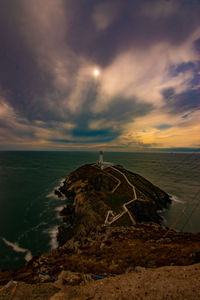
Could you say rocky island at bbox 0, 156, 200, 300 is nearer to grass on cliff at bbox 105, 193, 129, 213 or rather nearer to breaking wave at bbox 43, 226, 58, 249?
breaking wave at bbox 43, 226, 58, 249

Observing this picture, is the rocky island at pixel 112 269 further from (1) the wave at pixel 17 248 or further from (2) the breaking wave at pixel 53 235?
(1) the wave at pixel 17 248

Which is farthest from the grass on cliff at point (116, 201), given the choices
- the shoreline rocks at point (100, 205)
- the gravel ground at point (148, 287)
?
the gravel ground at point (148, 287)

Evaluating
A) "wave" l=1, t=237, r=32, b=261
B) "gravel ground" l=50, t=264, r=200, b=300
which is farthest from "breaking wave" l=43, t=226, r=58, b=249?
"gravel ground" l=50, t=264, r=200, b=300

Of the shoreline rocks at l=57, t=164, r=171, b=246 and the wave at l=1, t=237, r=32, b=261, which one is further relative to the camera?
the shoreline rocks at l=57, t=164, r=171, b=246

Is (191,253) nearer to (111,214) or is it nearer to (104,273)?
(104,273)

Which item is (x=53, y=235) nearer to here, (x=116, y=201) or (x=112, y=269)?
(x=116, y=201)

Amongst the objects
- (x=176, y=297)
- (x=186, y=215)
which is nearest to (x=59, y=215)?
(x=176, y=297)

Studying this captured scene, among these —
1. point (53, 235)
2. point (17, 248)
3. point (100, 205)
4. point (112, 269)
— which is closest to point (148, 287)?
point (112, 269)

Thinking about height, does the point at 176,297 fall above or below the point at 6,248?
above
